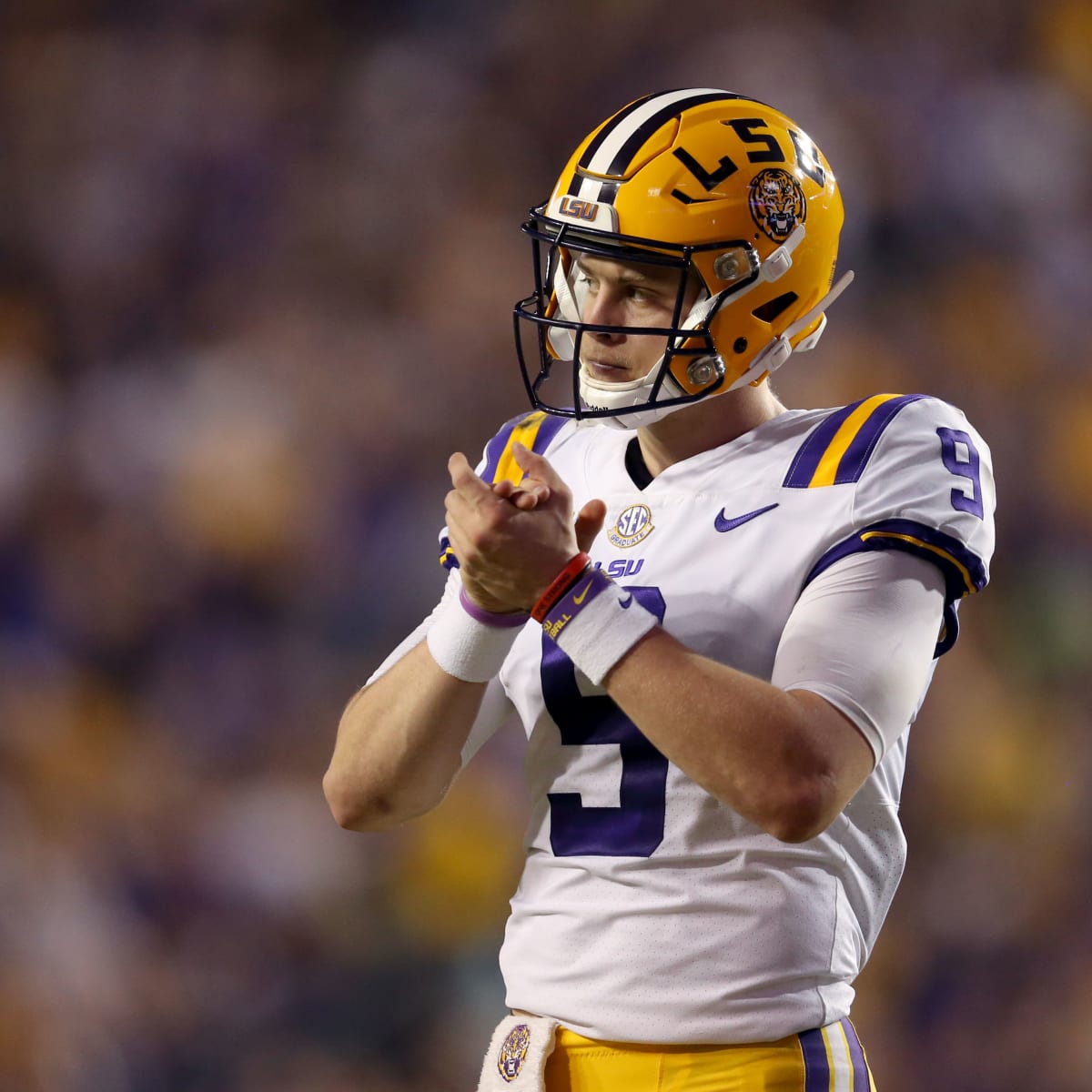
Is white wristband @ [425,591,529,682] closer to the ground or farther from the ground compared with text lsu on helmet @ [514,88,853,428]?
closer to the ground

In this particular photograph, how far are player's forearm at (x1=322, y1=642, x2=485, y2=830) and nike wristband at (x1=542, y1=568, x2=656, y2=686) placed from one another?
0.20 metres

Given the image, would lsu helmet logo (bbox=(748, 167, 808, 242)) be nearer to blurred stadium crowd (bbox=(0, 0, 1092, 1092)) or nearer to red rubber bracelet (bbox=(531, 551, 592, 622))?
red rubber bracelet (bbox=(531, 551, 592, 622))

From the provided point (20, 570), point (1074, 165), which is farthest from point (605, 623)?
point (1074, 165)

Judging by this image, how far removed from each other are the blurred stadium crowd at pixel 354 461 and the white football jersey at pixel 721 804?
1.34m

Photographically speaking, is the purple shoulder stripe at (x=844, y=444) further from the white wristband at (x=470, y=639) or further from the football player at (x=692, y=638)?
the white wristband at (x=470, y=639)

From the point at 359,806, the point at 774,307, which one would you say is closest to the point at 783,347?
the point at 774,307

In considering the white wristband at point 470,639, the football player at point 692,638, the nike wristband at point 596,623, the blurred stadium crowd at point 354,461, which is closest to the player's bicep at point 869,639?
the football player at point 692,638

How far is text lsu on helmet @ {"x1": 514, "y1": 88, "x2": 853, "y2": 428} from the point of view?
1.30 meters

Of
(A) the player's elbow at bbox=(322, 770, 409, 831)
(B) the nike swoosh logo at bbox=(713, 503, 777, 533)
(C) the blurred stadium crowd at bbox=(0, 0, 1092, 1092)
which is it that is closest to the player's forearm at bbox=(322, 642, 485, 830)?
(A) the player's elbow at bbox=(322, 770, 409, 831)

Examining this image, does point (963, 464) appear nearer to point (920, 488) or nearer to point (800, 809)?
point (920, 488)

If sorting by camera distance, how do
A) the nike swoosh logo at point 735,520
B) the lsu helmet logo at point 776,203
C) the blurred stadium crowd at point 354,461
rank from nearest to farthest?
1. the nike swoosh logo at point 735,520
2. the lsu helmet logo at point 776,203
3. the blurred stadium crowd at point 354,461

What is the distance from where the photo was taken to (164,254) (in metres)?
2.75

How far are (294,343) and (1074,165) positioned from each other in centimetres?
157

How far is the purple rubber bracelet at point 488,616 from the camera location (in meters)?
1.19
